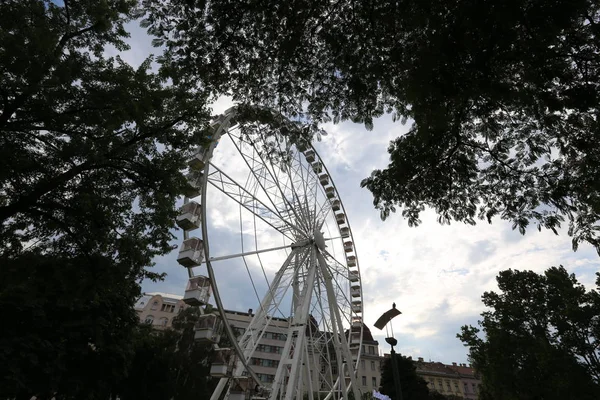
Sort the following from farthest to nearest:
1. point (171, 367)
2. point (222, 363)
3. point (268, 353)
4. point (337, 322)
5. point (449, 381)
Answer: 1. point (449, 381)
2. point (268, 353)
3. point (171, 367)
4. point (337, 322)
5. point (222, 363)

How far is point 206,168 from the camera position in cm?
1495

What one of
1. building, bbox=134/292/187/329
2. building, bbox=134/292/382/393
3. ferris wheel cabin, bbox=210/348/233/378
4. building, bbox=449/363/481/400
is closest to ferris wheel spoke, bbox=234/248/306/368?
ferris wheel cabin, bbox=210/348/233/378

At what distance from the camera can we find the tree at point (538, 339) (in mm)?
16812

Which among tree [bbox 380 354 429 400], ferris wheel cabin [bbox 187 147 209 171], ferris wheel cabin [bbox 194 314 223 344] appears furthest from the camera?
tree [bbox 380 354 429 400]

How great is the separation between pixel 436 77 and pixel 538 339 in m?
19.9

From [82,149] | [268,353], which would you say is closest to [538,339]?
[82,149]

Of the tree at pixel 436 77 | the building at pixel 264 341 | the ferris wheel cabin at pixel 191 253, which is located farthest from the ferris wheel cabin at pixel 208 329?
the building at pixel 264 341

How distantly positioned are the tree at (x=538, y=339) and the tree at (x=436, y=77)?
580 inches

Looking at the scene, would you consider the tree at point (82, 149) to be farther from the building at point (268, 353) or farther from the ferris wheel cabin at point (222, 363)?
the building at point (268, 353)

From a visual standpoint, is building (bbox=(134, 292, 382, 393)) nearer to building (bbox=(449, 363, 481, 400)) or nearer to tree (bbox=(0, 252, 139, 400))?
building (bbox=(449, 363, 481, 400))

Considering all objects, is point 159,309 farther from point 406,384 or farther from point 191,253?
point 191,253

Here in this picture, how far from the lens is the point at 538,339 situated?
18312 mm

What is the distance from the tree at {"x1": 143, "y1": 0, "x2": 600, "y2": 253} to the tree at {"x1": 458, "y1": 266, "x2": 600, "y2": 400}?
14721 mm

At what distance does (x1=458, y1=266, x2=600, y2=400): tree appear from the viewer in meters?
16.8
